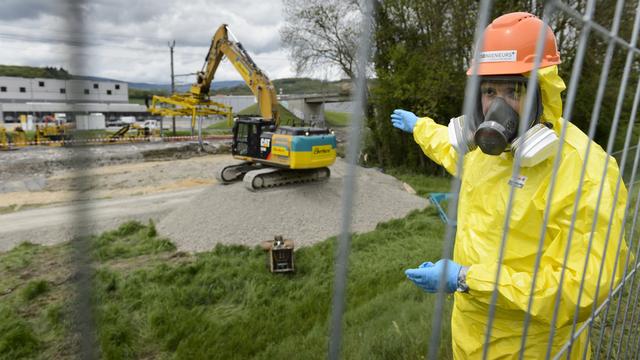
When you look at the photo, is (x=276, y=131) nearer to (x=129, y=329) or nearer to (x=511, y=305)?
(x=129, y=329)

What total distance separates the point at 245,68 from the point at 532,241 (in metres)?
11.7

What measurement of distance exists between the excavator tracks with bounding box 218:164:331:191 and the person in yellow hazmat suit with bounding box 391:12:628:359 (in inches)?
330

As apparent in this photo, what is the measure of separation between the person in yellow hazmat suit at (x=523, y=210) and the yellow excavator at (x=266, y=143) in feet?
26.2

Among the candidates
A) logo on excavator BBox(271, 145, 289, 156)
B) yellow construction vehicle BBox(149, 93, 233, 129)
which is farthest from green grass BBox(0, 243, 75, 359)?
yellow construction vehicle BBox(149, 93, 233, 129)

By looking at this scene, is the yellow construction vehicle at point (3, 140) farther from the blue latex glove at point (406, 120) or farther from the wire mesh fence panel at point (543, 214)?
the wire mesh fence panel at point (543, 214)

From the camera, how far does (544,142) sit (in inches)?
51.6

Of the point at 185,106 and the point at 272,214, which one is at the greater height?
the point at 185,106

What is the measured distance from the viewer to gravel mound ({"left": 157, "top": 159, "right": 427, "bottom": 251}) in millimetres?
7652

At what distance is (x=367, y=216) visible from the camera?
9016 millimetres

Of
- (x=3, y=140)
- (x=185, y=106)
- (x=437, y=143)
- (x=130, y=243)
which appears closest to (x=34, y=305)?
(x=130, y=243)

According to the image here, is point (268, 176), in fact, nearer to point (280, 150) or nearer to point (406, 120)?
point (280, 150)

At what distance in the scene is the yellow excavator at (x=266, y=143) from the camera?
32.0 ft

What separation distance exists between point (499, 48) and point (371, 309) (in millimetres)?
3334

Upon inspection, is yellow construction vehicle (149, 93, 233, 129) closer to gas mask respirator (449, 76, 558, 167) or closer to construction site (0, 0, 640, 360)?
construction site (0, 0, 640, 360)
